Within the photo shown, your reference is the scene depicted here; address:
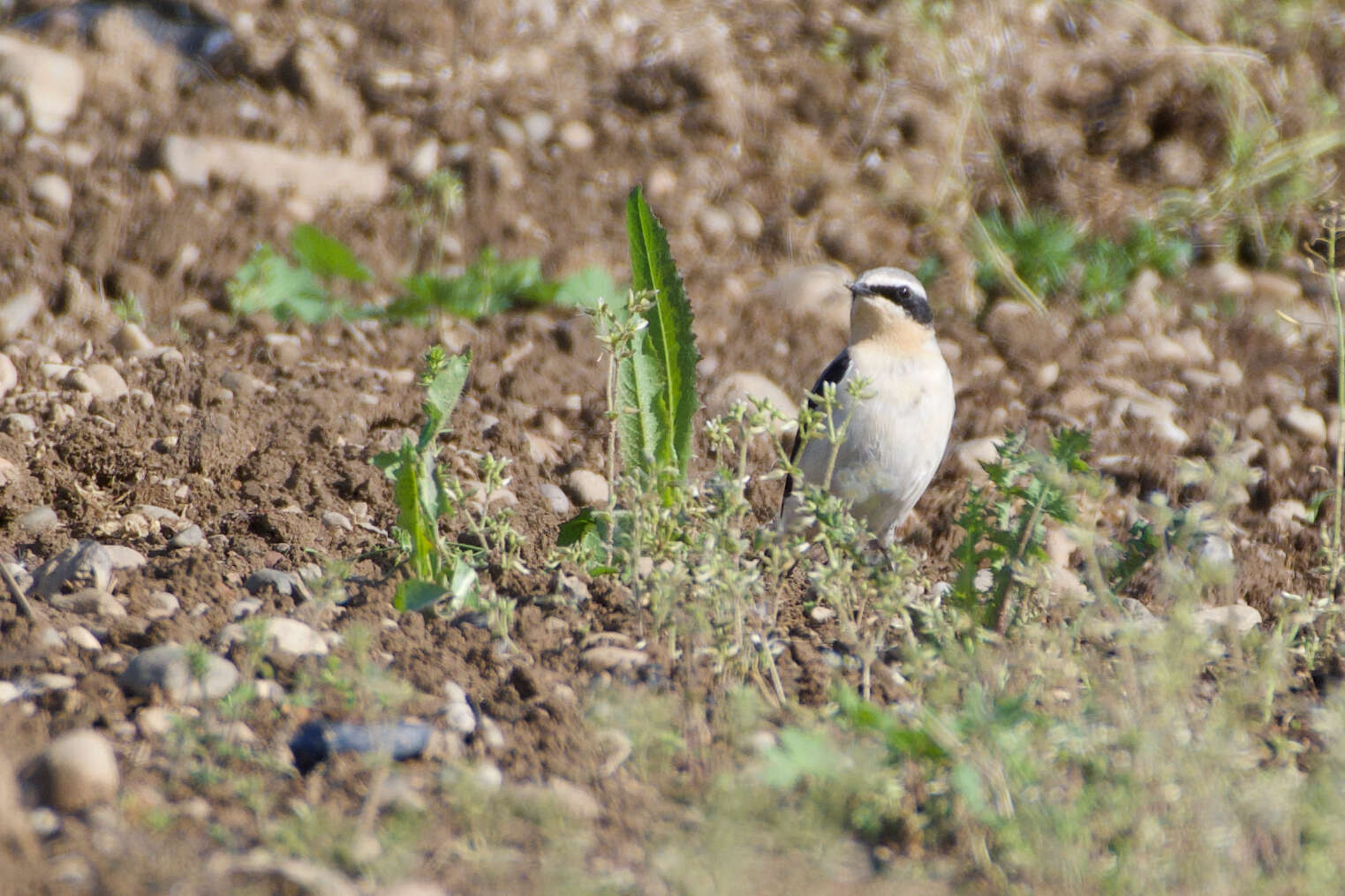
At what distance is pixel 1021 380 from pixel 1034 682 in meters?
2.94

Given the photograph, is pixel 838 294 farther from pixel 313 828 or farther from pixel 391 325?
pixel 313 828

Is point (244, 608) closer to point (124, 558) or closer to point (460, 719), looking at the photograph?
point (124, 558)

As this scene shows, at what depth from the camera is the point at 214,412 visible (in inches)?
191

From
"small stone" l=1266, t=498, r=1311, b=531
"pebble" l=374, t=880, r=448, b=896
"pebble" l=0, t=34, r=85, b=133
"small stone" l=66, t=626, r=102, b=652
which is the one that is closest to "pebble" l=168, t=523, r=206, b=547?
"small stone" l=66, t=626, r=102, b=652

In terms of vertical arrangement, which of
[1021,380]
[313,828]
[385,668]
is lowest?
[1021,380]

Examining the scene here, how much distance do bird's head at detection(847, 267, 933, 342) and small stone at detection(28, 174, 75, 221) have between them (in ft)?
11.7

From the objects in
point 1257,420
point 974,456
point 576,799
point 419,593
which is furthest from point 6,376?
point 1257,420

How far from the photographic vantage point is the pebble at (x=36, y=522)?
416 centimetres

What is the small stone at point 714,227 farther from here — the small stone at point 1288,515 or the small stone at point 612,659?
the small stone at point 612,659

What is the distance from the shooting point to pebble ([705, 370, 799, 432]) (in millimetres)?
5480

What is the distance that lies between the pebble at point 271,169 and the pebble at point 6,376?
5.84 ft

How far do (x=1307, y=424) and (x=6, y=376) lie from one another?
522 centimetres

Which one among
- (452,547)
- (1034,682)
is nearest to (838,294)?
(452,547)

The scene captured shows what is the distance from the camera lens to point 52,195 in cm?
602
